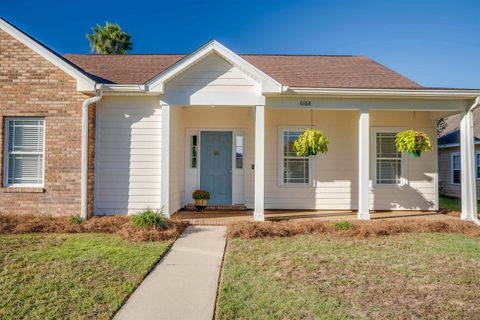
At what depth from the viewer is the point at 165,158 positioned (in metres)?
7.47

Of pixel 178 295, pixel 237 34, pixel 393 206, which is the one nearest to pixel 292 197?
pixel 393 206

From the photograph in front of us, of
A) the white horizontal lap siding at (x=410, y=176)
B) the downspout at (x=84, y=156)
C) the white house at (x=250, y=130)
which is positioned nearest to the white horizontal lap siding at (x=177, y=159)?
the white house at (x=250, y=130)

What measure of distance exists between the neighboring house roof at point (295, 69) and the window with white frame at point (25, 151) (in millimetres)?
2205

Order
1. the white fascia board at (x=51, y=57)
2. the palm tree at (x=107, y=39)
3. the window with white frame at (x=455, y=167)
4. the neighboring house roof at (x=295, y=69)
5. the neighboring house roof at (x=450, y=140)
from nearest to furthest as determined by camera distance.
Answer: the white fascia board at (x=51, y=57)
the neighboring house roof at (x=295, y=69)
the window with white frame at (x=455, y=167)
the neighboring house roof at (x=450, y=140)
the palm tree at (x=107, y=39)

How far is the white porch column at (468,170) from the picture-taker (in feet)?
25.1

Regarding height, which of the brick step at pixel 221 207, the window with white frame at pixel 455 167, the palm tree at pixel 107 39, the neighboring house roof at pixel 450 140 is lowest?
the brick step at pixel 221 207

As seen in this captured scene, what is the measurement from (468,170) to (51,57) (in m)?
10.7

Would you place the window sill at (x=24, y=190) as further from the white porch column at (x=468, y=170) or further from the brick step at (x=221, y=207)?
the white porch column at (x=468, y=170)

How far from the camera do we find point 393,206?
9.32 meters

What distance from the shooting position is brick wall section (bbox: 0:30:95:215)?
23.9 feet

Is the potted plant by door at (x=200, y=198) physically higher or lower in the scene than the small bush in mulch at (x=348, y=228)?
higher

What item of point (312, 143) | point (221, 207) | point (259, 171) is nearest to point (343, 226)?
point (312, 143)

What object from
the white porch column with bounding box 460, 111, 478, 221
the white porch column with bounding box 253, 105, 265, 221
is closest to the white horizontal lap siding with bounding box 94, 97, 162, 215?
the white porch column with bounding box 253, 105, 265, 221

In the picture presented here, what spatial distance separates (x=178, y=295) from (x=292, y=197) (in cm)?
608
